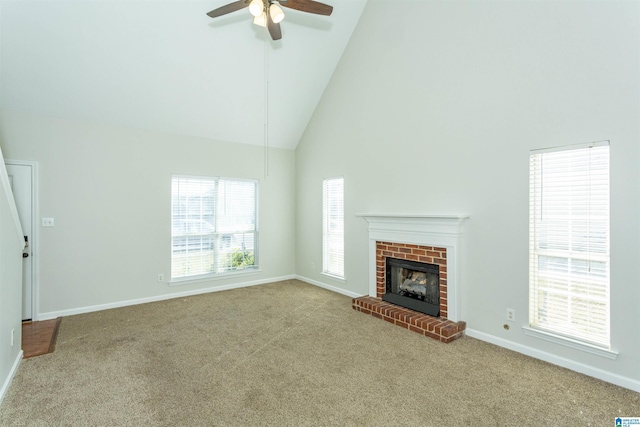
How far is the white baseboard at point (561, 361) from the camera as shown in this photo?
8.05 ft

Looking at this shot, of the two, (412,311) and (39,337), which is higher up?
(412,311)

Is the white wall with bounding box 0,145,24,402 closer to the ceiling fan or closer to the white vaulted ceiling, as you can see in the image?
the white vaulted ceiling

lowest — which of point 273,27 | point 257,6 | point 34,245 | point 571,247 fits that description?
point 34,245

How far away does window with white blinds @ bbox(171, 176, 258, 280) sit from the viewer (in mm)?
5133

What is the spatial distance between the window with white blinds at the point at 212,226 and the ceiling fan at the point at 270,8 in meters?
2.98

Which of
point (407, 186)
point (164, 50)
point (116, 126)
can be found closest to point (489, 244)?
point (407, 186)

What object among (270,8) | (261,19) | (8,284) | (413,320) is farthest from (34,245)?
(413,320)

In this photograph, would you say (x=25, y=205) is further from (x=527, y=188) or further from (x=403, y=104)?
(x=527, y=188)

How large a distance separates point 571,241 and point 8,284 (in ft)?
15.9

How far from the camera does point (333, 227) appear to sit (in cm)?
547

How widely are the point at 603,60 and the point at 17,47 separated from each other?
223 inches

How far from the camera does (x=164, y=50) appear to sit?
3.96m

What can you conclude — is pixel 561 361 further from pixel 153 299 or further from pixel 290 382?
pixel 153 299

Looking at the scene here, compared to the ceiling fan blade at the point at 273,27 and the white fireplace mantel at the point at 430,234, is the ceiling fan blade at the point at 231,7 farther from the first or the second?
the white fireplace mantel at the point at 430,234
